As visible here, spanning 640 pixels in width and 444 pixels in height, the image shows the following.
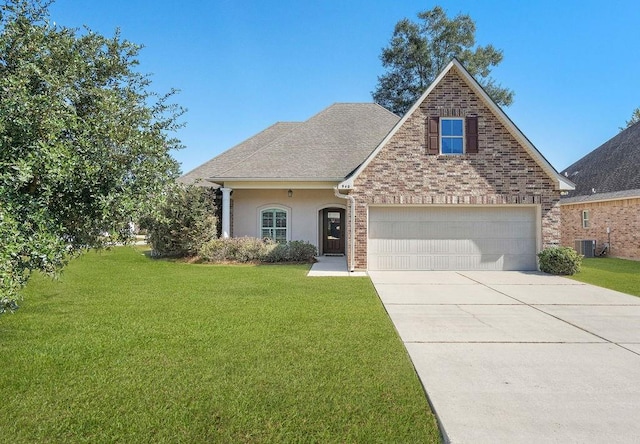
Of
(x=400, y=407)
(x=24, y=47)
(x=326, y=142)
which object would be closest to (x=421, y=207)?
(x=326, y=142)

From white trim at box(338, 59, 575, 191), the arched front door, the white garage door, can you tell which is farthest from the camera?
the arched front door

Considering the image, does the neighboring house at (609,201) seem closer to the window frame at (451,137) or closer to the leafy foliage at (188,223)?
the window frame at (451,137)

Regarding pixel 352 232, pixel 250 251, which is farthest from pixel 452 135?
pixel 250 251

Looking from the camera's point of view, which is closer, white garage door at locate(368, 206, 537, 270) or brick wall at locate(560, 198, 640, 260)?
white garage door at locate(368, 206, 537, 270)

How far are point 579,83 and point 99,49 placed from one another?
2086 cm

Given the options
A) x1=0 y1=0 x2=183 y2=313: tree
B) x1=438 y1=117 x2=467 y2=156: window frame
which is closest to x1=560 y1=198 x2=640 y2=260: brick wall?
x1=438 y1=117 x2=467 y2=156: window frame

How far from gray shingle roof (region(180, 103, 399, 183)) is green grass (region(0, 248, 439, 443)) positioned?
7981 millimetres

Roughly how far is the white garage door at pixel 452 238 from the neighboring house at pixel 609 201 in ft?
27.3

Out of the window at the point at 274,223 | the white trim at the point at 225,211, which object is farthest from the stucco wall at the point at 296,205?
the white trim at the point at 225,211

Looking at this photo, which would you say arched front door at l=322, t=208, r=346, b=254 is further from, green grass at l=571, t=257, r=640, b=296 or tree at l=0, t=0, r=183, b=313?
tree at l=0, t=0, r=183, b=313

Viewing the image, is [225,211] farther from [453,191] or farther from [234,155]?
[453,191]

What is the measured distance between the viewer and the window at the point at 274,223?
17094 mm

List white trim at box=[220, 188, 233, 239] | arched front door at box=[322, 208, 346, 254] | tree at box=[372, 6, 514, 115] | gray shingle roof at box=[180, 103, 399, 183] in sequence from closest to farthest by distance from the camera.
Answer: gray shingle roof at box=[180, 103, 399, 183] → white trim at box=[220, 188, 233, 239] → arched front door at box=[322, 208, 346, 254] → tree at box=[372, 6, 514, 115]

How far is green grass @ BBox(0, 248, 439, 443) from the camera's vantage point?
322 centimetres
